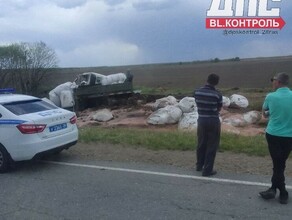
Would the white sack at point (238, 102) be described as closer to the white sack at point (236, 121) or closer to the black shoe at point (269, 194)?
the white sack at point (236, 121)

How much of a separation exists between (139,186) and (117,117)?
39.2 ft

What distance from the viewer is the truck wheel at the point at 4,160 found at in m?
7.68

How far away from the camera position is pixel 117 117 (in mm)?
18219

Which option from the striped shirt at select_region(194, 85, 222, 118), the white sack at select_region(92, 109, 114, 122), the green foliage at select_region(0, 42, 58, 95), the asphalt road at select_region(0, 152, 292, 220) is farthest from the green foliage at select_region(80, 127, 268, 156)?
the green foliage at select_region(0, 42, 58, 95)

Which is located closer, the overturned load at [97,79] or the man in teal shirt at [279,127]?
the man in teal shirt at [279,127]

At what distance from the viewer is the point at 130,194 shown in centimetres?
599

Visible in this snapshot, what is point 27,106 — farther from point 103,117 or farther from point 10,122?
point 103,117

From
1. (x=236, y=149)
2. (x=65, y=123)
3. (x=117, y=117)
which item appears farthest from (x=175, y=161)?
(x=117, y=117)

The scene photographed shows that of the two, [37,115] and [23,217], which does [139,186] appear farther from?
[37,115]

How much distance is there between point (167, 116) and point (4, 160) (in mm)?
7849

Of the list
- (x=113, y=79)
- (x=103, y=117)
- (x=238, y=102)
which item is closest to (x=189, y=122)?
(x=238, y=102)

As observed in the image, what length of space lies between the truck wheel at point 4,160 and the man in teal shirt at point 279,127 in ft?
15.3

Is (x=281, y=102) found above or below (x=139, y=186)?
above

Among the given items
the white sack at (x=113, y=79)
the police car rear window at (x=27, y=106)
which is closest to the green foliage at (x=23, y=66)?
the white sack at (x=113, y=79)
